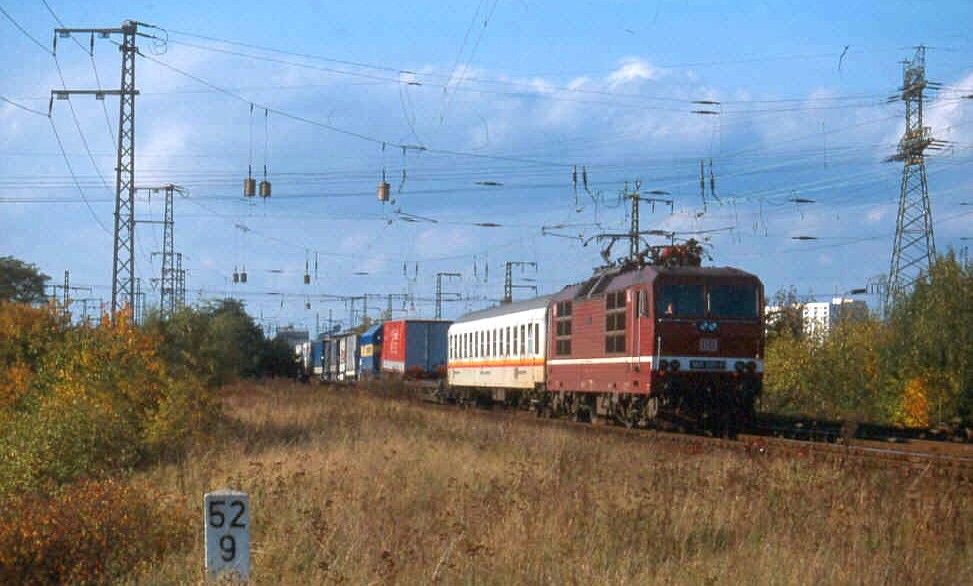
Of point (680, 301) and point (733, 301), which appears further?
point (733, 301)

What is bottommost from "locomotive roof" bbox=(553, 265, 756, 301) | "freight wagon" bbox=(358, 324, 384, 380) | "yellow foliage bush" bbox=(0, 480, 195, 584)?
"yellow foliage bush" bbox=(0, 480, 195, 584)

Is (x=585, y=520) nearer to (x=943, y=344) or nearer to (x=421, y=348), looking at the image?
(x=943, y=344)

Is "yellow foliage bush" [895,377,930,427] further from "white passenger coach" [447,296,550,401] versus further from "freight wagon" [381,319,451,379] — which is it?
"freight wagon" [381,319,451,379]

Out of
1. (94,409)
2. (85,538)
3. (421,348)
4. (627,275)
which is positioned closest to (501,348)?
(627,275)

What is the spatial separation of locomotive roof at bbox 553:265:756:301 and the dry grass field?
7671mm

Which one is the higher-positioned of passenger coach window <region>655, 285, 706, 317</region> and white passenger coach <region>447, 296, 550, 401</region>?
passenger coach window <region>655, 285, 706, 317</region>

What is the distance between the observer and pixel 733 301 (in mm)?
23500

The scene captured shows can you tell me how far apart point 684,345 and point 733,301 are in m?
1.57

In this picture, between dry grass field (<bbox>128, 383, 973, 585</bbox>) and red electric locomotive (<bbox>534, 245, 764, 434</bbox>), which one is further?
red electric locomotive (<bbox>534, 245, 764, 434</bbox>)

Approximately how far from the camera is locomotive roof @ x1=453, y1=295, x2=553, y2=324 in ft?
108

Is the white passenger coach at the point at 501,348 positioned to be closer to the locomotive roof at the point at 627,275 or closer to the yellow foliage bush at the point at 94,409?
the locomotive roof at the point at 627,275

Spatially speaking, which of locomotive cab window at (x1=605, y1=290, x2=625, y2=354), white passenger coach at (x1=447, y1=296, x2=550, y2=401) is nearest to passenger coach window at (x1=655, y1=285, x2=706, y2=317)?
locomotive cab window at (x1=605, y1=290, x2=625, y2=354)

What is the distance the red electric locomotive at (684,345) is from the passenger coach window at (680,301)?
20 millimetres

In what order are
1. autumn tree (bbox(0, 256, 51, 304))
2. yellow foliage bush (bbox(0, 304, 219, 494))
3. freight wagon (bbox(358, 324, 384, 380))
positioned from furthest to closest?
autumn tree (bbox(0, 256, 51, 304))
freight wagon (bbox(358, 324, 384, 380))
yellow foliage bush (bbox(0, 304, 219, 494))
